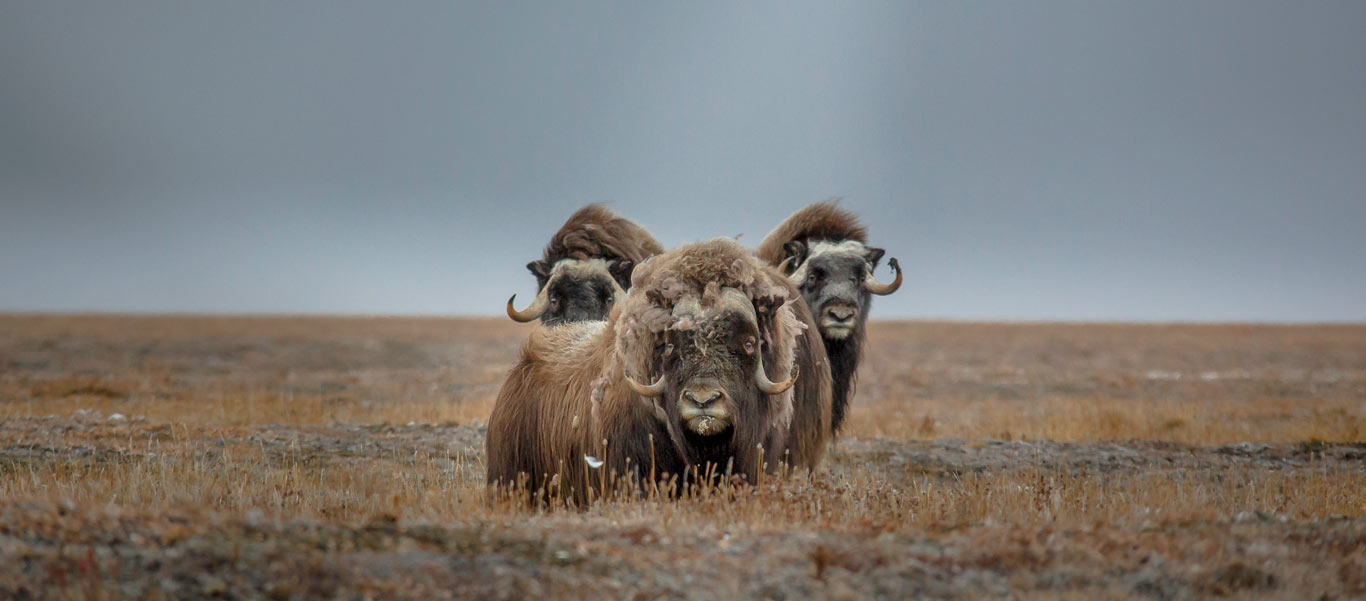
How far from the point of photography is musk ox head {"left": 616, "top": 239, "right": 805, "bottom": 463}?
24.1 ft

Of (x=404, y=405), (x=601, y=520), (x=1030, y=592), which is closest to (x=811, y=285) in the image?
(x=601, y=520)

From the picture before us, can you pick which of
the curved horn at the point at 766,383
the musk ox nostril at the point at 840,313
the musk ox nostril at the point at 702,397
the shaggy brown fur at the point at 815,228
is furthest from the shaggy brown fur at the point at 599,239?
the musk ox nostril at the point at 702,397

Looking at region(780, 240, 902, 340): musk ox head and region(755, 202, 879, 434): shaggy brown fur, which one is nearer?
region(780, 240, 902, 340): musk ox head

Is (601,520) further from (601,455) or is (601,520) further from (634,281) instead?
(634,281)

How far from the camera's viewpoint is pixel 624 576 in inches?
210

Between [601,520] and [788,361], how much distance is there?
2.15 m

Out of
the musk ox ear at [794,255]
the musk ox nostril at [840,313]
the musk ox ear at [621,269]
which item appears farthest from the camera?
the musk ox ear at [621,269]

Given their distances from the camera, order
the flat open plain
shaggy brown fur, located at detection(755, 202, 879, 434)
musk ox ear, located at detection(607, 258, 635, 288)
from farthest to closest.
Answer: musk ox ear, located at detection(607, 258, 635, 288)
shaggy brown fur, located at detection(755, 202, 879, 434)
the flat open plain

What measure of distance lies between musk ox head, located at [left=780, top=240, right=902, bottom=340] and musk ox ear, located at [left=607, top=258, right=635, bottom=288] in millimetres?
1708

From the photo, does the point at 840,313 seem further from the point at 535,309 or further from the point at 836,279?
the point at 535,309

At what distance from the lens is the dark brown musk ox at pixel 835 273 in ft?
38.0

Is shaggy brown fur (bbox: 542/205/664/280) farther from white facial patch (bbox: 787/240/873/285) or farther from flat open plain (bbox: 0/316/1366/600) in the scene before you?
flat open plain (bbox: 0/316/1366/600)

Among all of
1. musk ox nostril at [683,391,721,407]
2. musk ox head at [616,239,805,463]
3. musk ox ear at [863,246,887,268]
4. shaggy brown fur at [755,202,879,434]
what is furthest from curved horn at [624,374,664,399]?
musk ox ear at [863,246,887,268]

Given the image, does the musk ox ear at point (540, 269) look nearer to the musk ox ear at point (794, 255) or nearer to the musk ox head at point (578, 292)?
the musk ox head at point (578, 292)
